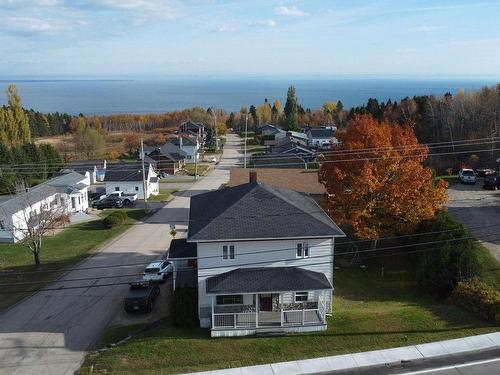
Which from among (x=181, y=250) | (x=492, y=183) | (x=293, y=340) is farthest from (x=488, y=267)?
(x=492, y=183)

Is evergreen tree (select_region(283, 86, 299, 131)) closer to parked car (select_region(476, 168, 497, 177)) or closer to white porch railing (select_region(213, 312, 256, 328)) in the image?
parked car (select_region(476, 168, 497, 177))

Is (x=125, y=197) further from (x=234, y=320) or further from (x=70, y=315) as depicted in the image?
(x=234, y=320)

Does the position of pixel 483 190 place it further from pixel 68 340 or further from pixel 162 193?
pixel 68 340

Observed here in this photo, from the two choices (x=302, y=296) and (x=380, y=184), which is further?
(x=380, y=184)

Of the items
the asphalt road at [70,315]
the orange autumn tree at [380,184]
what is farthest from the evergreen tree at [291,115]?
the orange autumn tree at [380,184]


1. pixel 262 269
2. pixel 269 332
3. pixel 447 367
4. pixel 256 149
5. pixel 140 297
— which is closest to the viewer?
pixel 447 367

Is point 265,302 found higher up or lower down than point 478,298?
lower down

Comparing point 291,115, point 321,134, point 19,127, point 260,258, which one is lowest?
point 260,258
